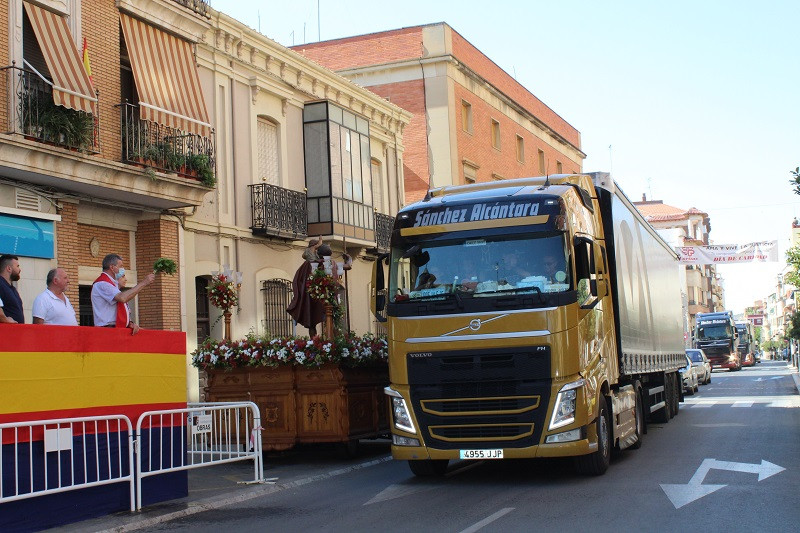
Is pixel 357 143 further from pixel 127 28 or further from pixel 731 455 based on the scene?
pixel 731 455

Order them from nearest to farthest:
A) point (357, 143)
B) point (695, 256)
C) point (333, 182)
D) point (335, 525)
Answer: point (335, 525)
point (333, 182)
point (357, 143)
point (695, 256)

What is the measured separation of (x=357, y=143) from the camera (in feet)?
84.2

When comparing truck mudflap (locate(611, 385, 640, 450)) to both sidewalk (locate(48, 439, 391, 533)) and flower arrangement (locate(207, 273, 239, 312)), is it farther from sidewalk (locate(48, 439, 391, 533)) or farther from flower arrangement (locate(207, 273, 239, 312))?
flower arrangement (locate(207, 273, 239, 312))

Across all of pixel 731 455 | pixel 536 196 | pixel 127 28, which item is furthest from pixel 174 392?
pixel 127 28

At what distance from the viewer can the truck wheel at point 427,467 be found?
11.9m

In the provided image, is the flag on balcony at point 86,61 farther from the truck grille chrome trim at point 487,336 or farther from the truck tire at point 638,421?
the truck tire at point 638,421

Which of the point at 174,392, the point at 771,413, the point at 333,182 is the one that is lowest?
the point at 771,413

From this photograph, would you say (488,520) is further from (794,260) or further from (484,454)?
(794,260)

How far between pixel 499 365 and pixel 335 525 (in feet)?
9.51

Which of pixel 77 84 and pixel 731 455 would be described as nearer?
pixel 731 455

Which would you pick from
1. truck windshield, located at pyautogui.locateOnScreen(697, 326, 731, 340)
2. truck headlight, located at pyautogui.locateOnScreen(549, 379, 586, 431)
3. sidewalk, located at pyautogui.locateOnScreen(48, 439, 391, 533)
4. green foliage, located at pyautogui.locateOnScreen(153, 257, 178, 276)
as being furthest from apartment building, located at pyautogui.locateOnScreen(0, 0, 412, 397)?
truck windshield, located at pyautogui.locateOnScreen(697, 326, 731, 340)

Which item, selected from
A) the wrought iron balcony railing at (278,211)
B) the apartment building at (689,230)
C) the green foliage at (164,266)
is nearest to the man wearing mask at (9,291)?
the green foliage at (164,266)

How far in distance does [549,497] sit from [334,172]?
50.4 feet

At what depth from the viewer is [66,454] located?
8.98 metres
